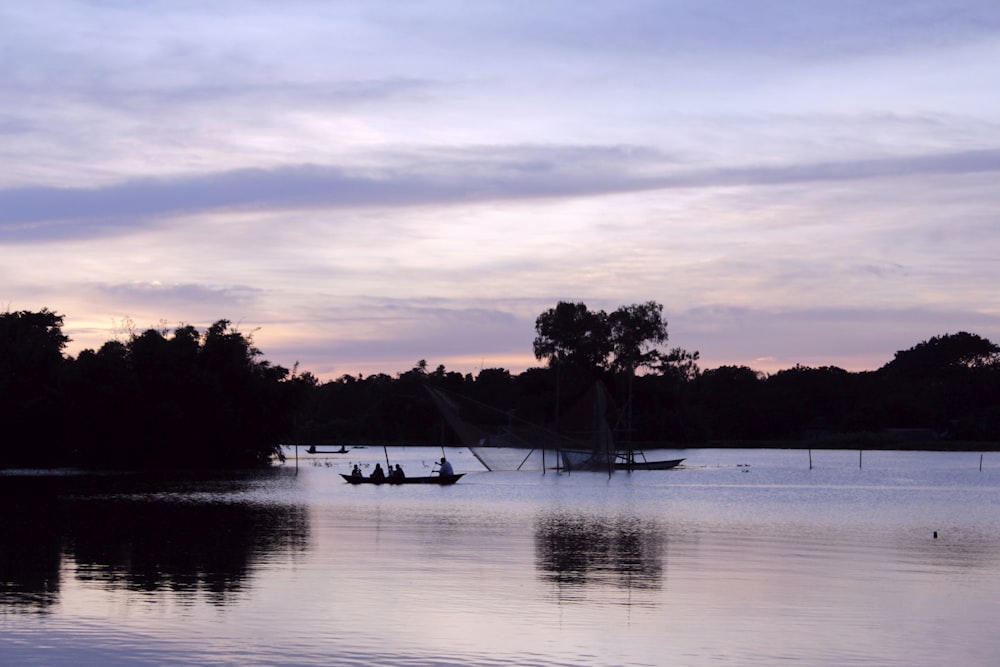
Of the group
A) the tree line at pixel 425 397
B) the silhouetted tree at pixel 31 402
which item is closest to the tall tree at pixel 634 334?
the tree line at pixel 425 397

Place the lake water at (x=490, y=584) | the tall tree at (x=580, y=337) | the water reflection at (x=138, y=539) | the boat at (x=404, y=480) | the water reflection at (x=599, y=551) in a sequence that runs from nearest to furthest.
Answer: the lake water at (x=490, y=584)
the water reflection at (x=138, y=539)
the water reflection at (x=599, y=551)
the boat at (x=404, y=480)
the tall tree at (x=580, y=337)

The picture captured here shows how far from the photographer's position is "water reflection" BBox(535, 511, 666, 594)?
21.7 m

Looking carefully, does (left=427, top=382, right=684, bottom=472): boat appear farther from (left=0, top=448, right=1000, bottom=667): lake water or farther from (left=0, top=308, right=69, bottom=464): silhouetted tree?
(left=0, top=448, right=1000, bottom=667): lake water

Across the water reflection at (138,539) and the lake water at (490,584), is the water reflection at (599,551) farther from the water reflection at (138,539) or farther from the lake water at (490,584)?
the water reflection at (138,539)

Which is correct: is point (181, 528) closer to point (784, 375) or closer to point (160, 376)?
point (160, 376)

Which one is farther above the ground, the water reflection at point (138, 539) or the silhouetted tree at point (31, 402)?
the silhouetted tree at point (31, 402)

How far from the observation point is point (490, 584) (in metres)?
20.8

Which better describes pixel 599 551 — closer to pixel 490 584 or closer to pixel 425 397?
pixel 490 584

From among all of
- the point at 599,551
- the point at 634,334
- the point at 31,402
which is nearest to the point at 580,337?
the point at 634,334

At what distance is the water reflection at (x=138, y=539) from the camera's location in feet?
65.8

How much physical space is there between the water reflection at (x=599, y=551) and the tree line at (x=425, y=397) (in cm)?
3286

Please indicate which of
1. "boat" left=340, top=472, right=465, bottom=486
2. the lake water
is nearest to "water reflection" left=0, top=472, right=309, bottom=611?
the lake water

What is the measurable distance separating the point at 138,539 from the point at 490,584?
1089cm

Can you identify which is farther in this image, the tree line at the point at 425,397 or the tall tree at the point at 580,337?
the tall tree at the point at 580,337
